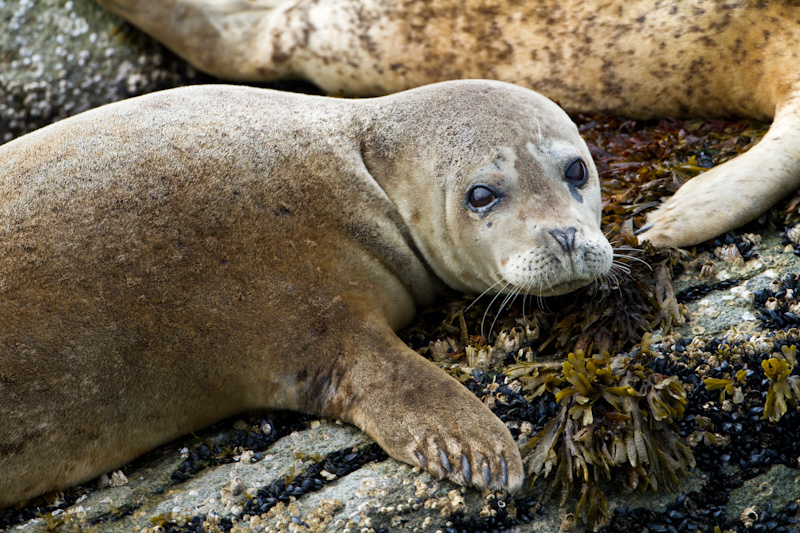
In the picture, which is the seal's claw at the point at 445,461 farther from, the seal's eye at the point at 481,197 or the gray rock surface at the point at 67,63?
the gray rock surface at the point at 67,63

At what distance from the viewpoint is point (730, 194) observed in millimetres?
3701

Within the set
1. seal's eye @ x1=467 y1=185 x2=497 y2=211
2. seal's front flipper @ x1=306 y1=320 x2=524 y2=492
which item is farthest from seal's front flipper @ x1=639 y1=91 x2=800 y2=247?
seal's front flipper @ x1=306 y1=320 x2=524 y2=492

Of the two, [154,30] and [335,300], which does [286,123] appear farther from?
[154,30]

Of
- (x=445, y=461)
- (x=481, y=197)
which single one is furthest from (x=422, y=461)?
(x=481, y=197)

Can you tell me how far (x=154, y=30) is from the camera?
6.00 metres

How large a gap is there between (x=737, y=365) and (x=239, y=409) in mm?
1837

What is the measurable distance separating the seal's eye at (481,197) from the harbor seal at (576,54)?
0.80 meters

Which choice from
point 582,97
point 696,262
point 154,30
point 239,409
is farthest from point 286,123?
point 154,30

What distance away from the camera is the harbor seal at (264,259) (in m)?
2.91

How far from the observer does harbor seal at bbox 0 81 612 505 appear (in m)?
2.91

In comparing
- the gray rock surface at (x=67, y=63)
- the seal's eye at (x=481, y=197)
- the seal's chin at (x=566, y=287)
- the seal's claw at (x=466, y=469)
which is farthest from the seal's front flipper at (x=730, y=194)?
the gray rock surface at (x=67, y=63)

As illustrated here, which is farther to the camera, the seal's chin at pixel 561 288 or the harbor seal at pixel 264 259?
the seal's chin at pixel 561 288

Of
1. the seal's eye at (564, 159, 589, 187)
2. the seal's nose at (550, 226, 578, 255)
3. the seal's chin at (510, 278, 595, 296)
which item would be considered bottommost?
the seal's chin at (510, 278, 595, 296)

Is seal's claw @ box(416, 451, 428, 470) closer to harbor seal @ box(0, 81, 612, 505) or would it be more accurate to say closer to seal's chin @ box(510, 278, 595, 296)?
harbor seal @ box(0, 81, 612, 505)
